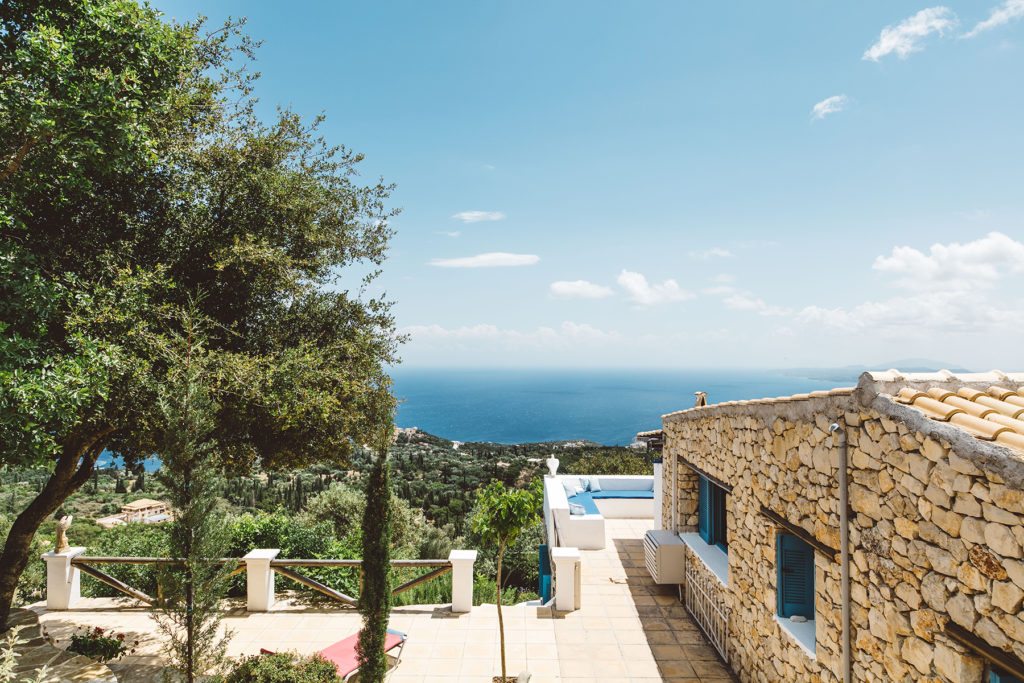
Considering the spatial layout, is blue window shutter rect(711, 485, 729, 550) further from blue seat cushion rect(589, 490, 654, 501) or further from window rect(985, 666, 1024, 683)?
blue seat cushion rect(589, 490, 654, 501)

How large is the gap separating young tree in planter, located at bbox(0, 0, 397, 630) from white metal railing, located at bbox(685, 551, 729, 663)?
5999 mm

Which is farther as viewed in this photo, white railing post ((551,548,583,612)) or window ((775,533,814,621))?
white railing post ((551,548,583,612))

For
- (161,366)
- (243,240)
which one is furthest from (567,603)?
(243,240)

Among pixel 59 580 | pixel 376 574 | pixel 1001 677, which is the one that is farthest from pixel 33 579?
pixel 1001 677

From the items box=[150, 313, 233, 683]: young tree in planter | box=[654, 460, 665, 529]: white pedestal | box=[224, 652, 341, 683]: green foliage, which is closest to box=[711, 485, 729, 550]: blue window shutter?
box=[654, 460, 665, 529]: white pedestal

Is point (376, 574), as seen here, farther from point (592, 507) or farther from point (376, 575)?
point (592, 507)

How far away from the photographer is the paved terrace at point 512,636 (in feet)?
23.8

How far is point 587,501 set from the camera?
15.1 m

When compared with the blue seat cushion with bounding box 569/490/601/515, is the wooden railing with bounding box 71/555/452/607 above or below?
above

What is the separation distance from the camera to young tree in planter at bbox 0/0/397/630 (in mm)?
5742

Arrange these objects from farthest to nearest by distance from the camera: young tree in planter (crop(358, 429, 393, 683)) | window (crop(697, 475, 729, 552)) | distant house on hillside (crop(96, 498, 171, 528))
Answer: distant house on hillside (crop(96, 498, 171, 528))
window (crop(697, 475, 729, 552))
young tree in planter (crop(358, 429, 393, 683))

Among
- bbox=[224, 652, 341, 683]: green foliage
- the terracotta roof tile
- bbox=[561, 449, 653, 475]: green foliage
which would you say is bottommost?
bbox=[561, 449, 653, 475]: green foliage

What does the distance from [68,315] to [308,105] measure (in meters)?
5.99

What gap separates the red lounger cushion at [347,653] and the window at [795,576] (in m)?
4.83
